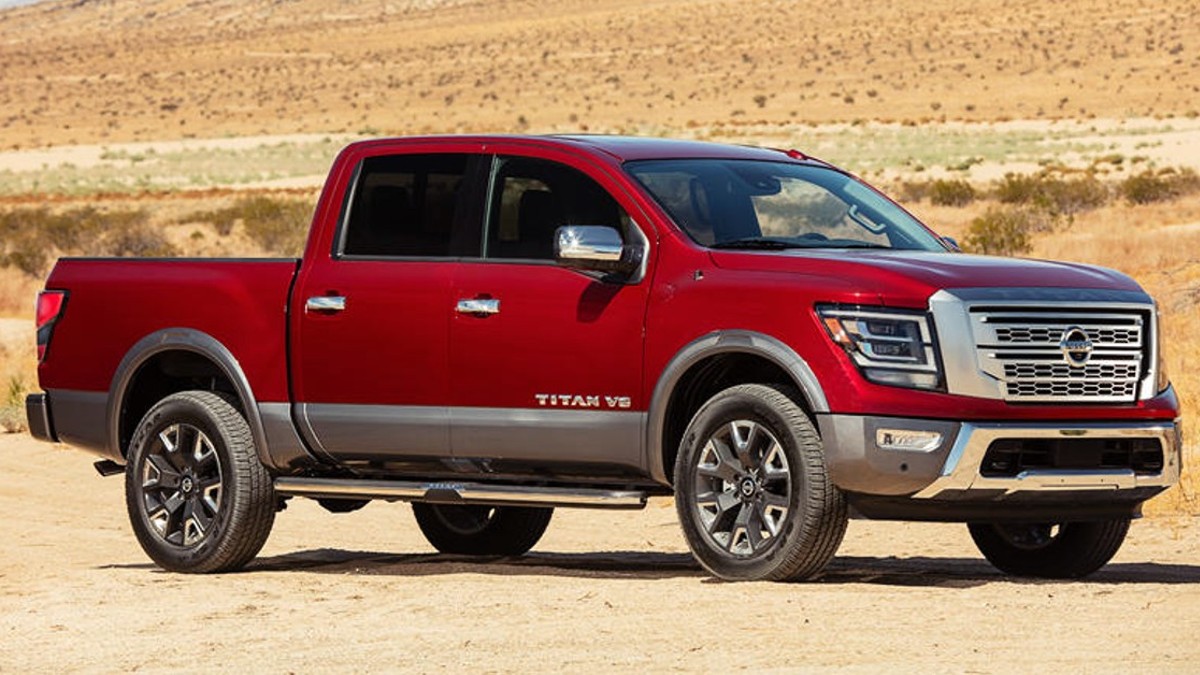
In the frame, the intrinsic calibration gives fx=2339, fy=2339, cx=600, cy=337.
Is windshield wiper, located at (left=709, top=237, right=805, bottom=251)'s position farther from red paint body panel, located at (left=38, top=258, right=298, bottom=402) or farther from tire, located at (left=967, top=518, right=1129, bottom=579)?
red paint body panel, located at (left=38, top=258, right=298, bottom=402)

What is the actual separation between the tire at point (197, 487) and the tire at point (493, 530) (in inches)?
55.8

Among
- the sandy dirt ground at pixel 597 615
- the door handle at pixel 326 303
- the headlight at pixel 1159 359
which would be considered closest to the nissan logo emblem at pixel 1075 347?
the headlight at pixel 1159 359

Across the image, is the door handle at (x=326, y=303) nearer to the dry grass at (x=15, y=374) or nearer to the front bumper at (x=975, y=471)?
the front bumper at (x=975, y=471)

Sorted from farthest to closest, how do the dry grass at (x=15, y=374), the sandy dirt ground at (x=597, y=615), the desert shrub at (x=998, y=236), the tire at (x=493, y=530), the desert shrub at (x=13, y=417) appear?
1. the desert shrub at (x=998, y=236)
2. the dry grass at (x=15, y=374)
3. the desert shrub at (x=13, y=417)
4. the tire at (x=493, y=530)
5. the sandy dirt ground at (x=597, y=615)

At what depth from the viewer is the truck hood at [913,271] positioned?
350 inches

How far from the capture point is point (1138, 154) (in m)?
64.2

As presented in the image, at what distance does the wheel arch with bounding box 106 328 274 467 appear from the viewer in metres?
10.7

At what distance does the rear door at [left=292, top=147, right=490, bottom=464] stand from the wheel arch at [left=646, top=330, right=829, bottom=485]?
1.05 meters

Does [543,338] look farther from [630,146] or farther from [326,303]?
[326,303]

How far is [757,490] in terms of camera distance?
30.2 feet

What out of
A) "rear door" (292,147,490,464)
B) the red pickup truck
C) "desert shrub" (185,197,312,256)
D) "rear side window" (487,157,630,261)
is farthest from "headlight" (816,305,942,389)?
"desert shrub" (185,197,312,256)

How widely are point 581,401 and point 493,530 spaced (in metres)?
2.60

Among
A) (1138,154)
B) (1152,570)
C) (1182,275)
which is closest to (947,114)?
(1138,154)

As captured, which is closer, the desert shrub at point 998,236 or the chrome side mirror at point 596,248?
the chrome side mirror at point 596,248
